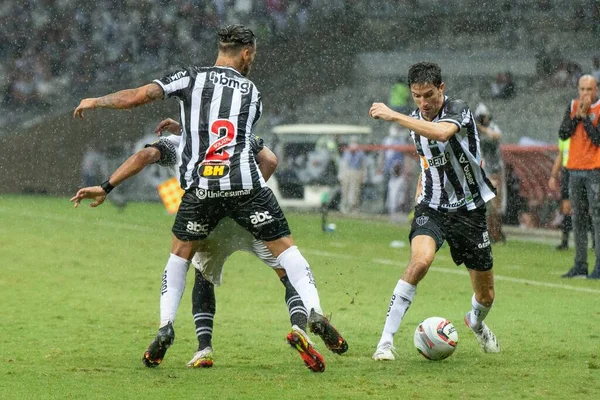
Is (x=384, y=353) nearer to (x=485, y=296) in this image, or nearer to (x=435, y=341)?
(x=435, y=341)

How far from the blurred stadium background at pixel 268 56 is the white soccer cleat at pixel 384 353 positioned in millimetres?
27142

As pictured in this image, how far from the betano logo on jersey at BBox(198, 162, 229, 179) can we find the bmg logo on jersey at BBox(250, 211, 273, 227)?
310mm

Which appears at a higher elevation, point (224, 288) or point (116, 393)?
point (116, 393)

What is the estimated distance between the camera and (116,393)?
20.0 feet

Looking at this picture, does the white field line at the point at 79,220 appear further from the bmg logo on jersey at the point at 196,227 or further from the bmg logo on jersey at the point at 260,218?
the bmg logo on jersey at the point at 260,218

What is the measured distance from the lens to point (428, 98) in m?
7.55

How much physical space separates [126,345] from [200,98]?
210 cm

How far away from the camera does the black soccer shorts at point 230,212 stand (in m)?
7.00

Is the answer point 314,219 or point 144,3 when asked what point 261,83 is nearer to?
point 144,3

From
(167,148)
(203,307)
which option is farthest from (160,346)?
(167,148)

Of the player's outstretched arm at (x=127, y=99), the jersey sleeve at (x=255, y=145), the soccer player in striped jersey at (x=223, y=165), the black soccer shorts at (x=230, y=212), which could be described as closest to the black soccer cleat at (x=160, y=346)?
the soccer player in striped jersey at (x=223, y=165)

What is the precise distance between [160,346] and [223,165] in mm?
1133

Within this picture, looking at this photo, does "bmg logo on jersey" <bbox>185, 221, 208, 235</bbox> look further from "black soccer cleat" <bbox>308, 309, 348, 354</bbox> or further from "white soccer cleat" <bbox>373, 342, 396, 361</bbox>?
"white soccer cleat" <bbox>373, 342, 396, 361</bbox>

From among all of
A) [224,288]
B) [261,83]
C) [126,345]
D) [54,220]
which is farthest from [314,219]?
[126,345]
